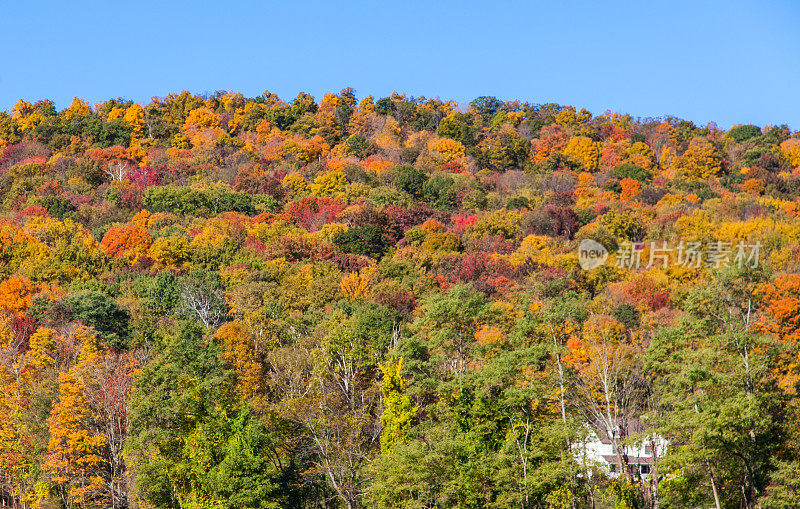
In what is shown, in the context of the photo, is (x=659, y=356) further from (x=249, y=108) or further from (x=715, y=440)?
(x=249, y=108)

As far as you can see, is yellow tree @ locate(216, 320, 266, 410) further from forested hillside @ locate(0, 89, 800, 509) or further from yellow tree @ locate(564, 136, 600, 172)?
yellow tree @ locate(564, 136, 600, 172)

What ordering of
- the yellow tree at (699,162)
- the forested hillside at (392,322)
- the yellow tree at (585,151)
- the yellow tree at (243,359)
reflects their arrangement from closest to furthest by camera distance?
the forested hillside at (392,322) < the yellow tree at (243,359) < the yellow tree at (699,162) < the yellow tree at (585,151)

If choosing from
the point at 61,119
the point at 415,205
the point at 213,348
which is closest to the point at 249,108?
the point at 61,119

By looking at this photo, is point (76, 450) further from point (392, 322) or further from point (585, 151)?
point (585, 151)

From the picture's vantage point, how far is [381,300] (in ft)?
191

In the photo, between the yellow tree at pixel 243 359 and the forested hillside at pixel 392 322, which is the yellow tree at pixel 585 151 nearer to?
the forested hillside at pixel 392 322

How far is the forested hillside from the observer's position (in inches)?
1267

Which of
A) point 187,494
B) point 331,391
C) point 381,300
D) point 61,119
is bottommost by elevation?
point 187,494

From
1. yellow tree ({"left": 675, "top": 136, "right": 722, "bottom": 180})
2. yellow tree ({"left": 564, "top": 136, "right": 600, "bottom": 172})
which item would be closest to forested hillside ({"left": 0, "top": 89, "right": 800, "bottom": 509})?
yellow tree ({"left": 675, "top": 136, "right": 722, "bottom": 180})

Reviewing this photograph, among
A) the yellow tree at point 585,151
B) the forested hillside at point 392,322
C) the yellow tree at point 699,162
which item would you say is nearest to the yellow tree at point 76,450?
the forested hillside at point 392,322

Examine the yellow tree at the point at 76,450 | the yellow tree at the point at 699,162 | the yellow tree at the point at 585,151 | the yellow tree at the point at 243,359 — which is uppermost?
the yellow tree at the point at 585,151

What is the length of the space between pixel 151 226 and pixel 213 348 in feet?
133

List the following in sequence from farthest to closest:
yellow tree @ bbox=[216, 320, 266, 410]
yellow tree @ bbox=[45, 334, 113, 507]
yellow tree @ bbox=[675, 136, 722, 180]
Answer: yellow tree @ bbox=[675, 136, 722, 180], yellow tree @ bbox=[216, 320, 266, 410], yellow tree @ bbox=[45, 334, 113, 507]

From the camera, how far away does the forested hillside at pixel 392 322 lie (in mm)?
32188
